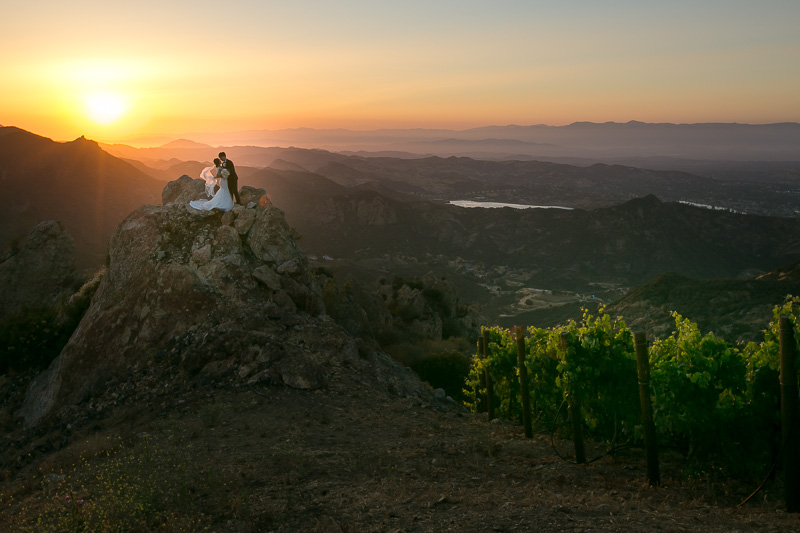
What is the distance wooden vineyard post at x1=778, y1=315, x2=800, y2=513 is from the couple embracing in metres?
16.4

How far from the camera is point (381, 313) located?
3108 cm

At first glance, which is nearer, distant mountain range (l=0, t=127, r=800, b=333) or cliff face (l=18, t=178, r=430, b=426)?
cliff face (l=18, t=178, r=430, b=426)

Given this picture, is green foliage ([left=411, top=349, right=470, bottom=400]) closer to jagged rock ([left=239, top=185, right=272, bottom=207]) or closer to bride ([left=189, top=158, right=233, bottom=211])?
jagged rock ([left=239, top=185, right=272, bottom=207])

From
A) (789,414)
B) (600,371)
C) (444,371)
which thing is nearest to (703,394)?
(789,414)

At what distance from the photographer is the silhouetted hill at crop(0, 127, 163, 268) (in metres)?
64.5

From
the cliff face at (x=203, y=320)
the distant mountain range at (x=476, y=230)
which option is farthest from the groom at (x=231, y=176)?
the distant mountain range at (x=476, y=230)

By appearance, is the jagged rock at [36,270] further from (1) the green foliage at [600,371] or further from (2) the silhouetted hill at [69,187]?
(2) the silhouetted hill at [69,187]

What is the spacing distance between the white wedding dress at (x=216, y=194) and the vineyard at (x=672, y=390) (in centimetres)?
1218

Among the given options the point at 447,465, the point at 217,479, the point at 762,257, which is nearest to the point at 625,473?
the point at 447,465

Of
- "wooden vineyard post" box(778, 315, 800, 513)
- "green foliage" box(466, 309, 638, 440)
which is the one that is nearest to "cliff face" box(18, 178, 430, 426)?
"green foliage" box(466, 309, 638, 440)

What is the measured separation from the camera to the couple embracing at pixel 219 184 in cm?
1839

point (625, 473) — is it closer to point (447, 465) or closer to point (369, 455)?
point (447, 465)

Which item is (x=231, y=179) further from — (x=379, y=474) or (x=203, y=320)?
(x=379, y=474)

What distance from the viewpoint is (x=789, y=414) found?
678 cm
